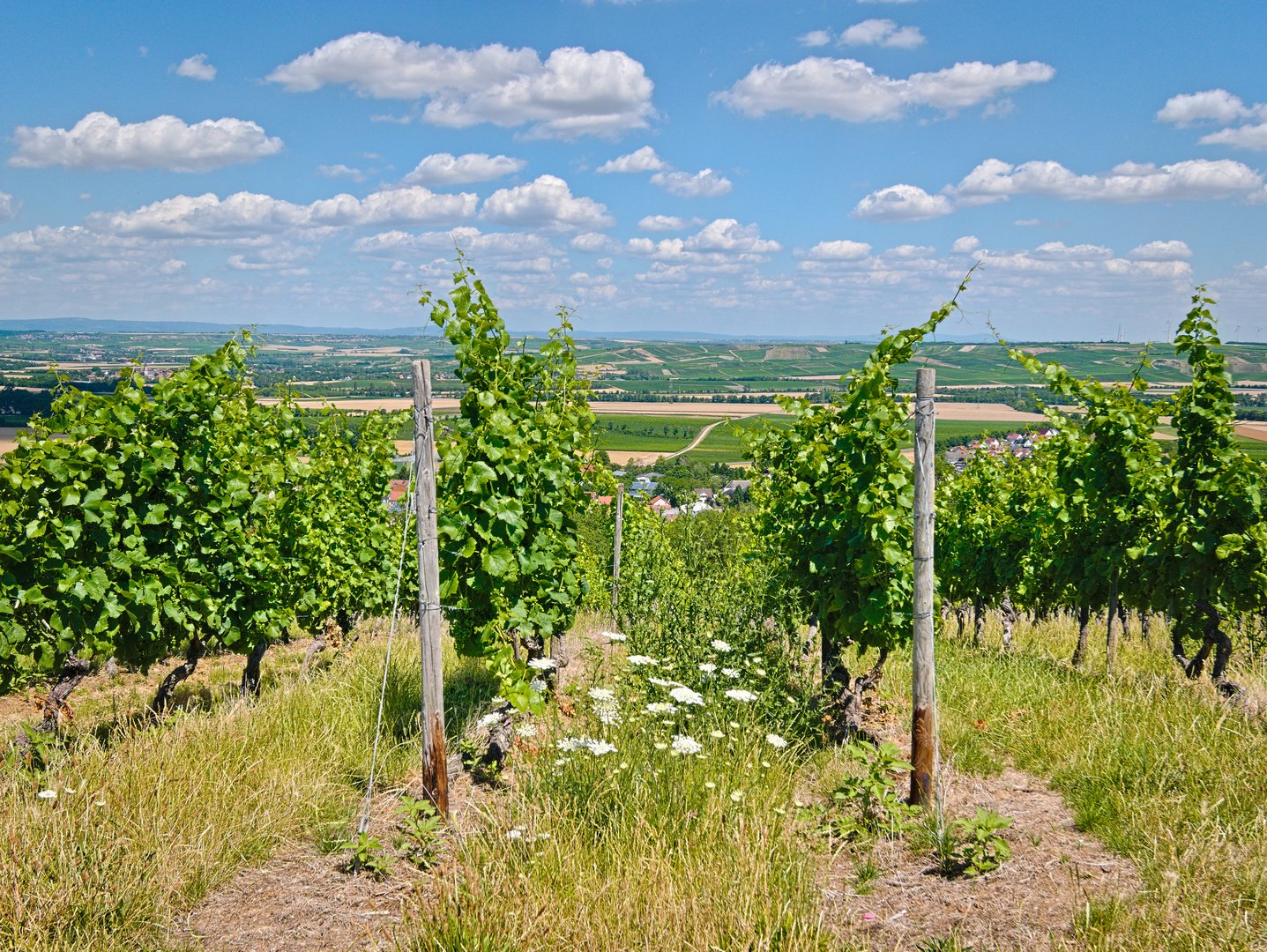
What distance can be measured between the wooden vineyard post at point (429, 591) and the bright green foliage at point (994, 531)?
299 inches

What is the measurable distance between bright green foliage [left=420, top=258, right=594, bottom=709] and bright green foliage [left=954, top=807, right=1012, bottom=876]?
2.41m

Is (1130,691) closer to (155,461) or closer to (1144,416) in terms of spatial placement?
(1144,416)

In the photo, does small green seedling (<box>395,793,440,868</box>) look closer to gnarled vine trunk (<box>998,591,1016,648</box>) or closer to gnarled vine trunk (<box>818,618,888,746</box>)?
gnarled vine trunk (<box>818,618,888,746</box>)

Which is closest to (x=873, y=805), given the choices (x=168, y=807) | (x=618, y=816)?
(x=618, y=816)

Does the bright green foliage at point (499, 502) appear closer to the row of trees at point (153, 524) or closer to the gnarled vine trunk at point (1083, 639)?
the row of trees at point (153, 524)

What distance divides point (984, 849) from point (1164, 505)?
4.60m

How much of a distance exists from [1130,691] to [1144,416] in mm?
2507

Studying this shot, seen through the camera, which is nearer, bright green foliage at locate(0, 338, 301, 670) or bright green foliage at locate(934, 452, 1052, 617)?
bright green foliage at locate(0, 338, 301, 670)

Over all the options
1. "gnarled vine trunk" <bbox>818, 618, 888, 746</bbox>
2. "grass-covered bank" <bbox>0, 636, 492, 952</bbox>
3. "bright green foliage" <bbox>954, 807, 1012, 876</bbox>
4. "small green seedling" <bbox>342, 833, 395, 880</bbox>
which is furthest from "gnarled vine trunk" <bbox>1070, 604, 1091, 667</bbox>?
"small green seedling" <bbox>342, 833, 395, 880</bbox>

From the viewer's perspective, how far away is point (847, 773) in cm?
446

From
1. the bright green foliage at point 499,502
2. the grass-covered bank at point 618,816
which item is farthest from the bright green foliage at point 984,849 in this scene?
the bright green foliage at point 499,502

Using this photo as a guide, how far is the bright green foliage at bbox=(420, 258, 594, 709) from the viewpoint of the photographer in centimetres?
455

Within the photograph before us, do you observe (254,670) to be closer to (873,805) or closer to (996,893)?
(873,805)

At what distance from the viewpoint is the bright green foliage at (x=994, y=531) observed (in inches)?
Answer: 406
